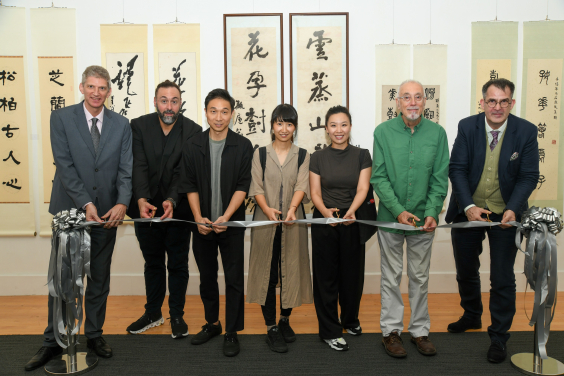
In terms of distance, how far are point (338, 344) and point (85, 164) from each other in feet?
7.07

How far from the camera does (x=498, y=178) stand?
110 inches

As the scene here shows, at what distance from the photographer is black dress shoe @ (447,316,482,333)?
10.4 ft

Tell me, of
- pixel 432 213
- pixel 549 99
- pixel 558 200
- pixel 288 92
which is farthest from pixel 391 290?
pixel 549 99

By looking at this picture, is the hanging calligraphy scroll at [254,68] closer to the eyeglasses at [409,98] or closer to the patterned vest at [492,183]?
the eyeglasses at [409,98]

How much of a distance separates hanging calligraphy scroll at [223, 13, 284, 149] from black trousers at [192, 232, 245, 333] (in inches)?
56.1

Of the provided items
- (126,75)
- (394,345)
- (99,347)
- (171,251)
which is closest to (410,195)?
(394,345)

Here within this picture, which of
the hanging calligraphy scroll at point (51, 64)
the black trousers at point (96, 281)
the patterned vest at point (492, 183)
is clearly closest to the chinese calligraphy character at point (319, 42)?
the patterned vest at point (492, 183)

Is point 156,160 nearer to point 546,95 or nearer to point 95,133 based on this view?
point 95,133

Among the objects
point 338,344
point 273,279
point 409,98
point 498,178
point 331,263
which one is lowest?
point 338,344

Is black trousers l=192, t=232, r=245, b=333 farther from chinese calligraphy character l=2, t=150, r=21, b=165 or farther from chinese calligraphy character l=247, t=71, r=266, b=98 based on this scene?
chinese calligraphy character l=2, t=150, r=21, b=165

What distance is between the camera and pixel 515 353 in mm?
2797

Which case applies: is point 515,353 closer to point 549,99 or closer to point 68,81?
point 549,99

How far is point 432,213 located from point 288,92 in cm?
205

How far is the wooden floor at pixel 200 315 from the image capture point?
10.9ft
